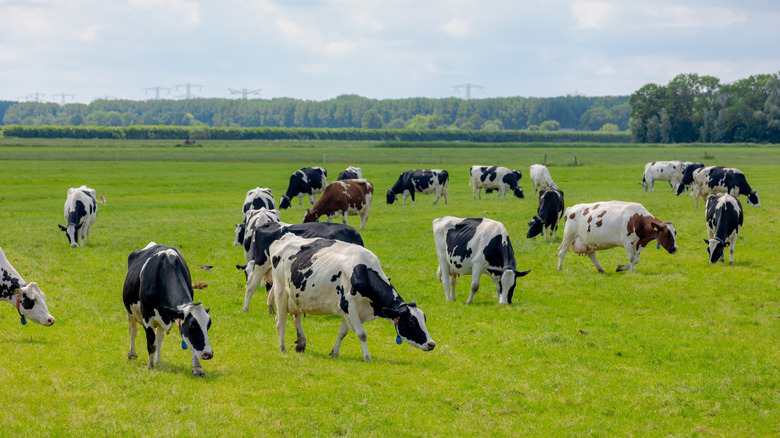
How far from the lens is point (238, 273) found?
69.8ft

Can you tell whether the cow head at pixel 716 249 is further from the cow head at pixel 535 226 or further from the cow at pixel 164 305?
the cow at pixel 164 305

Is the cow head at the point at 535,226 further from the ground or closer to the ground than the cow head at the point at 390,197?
further from the ground

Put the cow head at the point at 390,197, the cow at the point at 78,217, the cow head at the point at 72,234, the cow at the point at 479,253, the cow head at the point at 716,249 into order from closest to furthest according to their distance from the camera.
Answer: the cow at the point at 479,253 < the cow head at the point at 716,249 < the cow head at the point at 72,234 < the cow at the point at 78,217 < the cow head at the point at 390,197

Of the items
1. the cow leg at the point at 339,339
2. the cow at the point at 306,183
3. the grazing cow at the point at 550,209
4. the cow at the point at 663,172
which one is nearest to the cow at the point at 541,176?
the cow at the point at 663,172

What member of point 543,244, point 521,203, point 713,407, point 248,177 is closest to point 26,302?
point 713,407

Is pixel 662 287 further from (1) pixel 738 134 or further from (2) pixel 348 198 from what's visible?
(1) pixel 738 134

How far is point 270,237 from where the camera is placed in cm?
1631

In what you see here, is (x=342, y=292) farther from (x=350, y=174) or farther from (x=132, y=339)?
(x=350, y=174)

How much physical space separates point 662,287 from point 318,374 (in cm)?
1114

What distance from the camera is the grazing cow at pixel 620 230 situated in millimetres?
20969

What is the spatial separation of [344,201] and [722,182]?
21.8m

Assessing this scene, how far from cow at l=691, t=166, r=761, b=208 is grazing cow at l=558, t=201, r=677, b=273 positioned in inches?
778

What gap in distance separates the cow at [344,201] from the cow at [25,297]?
16.5 m

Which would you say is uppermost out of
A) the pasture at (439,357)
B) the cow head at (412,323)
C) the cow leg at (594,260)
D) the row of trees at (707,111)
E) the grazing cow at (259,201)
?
the row of trees at (707,111)
